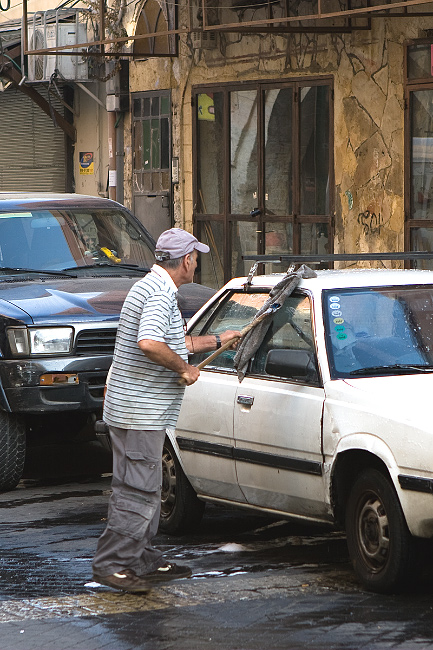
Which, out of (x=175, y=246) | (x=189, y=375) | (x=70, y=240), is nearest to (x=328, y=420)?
(x=189, y=375)

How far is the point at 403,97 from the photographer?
13656 millimetres

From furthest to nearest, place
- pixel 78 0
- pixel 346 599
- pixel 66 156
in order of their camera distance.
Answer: pixel 66 156, pixel 78 0, pixel 346 599

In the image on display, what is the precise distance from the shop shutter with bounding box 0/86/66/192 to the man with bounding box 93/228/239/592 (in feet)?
53.5

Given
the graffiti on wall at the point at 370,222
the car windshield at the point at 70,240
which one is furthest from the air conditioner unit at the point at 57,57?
the car windshield at the point at 70,240

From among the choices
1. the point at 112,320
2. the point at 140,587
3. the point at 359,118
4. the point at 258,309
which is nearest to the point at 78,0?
the point at 359,118

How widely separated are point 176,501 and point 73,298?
2381mm

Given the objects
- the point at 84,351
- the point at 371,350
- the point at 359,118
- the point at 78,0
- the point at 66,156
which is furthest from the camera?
the point at 66,156

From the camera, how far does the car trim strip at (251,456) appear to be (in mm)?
6289

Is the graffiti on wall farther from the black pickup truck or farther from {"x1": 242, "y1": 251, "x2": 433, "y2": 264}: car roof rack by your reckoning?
{"x1": 242, "y1": 251, "x2": 433, "y2": 264}: car roof rack

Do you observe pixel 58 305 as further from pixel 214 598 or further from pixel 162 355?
pixel 214 598

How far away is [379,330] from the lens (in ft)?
21.4

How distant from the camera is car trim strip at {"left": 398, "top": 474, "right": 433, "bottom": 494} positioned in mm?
5527

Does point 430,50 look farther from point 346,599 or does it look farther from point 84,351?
point 346,599

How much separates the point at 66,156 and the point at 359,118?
28.9ft
